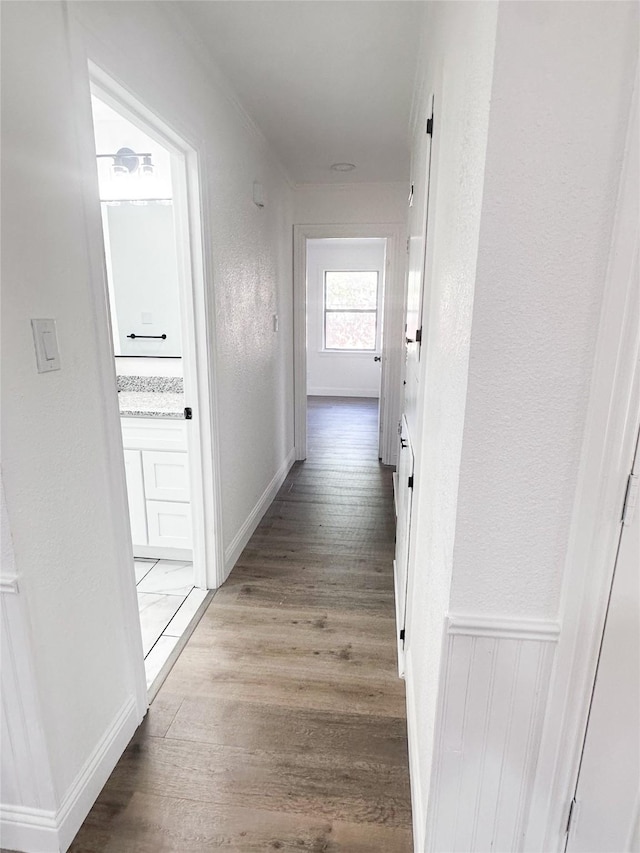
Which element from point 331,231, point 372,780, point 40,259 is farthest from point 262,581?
point 331,231

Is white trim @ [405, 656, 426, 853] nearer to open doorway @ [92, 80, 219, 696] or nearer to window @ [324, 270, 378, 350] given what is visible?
open doorway @ [92, 80, 219, 696]

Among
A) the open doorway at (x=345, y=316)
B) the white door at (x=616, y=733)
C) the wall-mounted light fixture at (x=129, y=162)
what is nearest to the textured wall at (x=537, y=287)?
the white door at (x=616, y=733)

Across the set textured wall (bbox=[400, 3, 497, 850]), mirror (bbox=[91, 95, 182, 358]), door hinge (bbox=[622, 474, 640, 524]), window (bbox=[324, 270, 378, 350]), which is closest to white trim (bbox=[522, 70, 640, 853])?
door hinge (bbox=[622, 474, 640, 524])

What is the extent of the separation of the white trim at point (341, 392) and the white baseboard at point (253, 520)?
12.4 feet

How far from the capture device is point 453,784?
107 centimetres

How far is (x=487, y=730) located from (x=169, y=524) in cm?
197

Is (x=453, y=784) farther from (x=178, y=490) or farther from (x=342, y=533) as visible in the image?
(x=342, y=533)

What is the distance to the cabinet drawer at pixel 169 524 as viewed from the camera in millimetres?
2561

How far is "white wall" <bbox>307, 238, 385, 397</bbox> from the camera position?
7207 millimetres

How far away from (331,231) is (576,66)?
3.50m

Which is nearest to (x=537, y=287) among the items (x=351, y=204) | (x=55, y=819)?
(x=55, y=819)

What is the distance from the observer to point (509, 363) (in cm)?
85

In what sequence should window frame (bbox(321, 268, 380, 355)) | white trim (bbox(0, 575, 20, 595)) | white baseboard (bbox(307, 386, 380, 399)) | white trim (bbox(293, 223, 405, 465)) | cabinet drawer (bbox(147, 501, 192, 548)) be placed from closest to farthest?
white trim (bbox(0, 575, 20, 595)), cabinet drawer (bbox(147, 501, 192, 548)), white trim (bbox(293, 223, 405, 465)), window frame (bbox(321, 268, 380, 355)), white baseboard (bbox(307, 386, 380, 399))

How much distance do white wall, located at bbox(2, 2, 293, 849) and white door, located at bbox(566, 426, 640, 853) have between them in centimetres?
127
